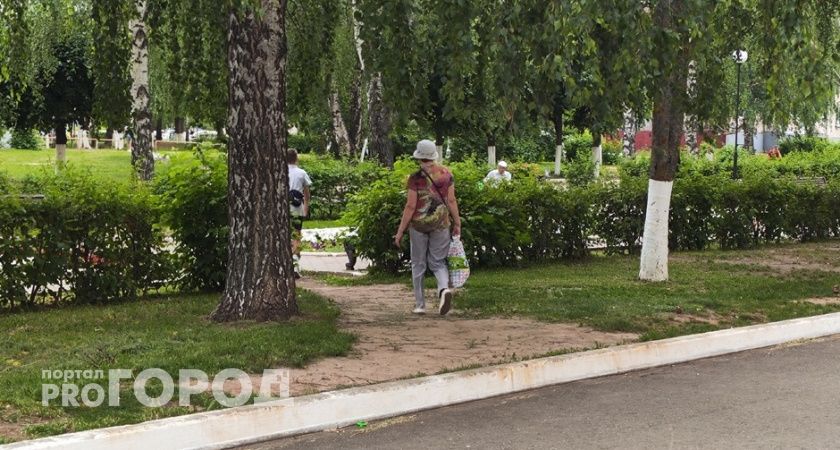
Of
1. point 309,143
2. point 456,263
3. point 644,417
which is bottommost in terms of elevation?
point 644,417

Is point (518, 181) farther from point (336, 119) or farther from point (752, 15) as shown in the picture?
point (336, 119)

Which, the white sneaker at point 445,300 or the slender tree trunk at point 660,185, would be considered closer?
the white sneaker at point 445,300

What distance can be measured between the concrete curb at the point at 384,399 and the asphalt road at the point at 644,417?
0.37ft

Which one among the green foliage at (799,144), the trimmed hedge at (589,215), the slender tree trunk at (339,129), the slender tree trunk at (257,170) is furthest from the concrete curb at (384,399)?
the green foliage at (799,144)

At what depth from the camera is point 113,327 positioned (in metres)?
9.06

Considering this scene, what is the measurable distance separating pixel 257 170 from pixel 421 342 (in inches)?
80.0

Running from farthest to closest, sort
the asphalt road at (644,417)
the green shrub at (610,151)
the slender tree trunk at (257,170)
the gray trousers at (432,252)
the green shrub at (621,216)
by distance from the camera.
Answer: the green shrub at (610,151)
the green shrub at (621,216)
the gray trousers at (432,252)
the slender tree trunk at (257,170)
the asphalt road at (644,417)

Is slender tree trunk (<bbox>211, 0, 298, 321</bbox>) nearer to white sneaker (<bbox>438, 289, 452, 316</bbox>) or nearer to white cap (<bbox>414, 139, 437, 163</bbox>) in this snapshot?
white cap (<bbox>414, 139, 437, 163</bbox>)

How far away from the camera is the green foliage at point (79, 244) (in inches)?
392

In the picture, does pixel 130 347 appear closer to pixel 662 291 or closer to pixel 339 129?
pixel 662 291

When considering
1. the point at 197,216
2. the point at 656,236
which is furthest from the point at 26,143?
the point at 656,236

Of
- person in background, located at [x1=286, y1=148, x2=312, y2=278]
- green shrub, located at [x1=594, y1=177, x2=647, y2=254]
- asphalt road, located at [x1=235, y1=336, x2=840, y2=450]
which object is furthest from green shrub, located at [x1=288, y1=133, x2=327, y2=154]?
asphalt road, located at [x1=235, y1=336, x2=840, y2=450]

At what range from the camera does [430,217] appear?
980cm

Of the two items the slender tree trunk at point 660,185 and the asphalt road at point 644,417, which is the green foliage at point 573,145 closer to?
the slender tree trunk at point 660,185
